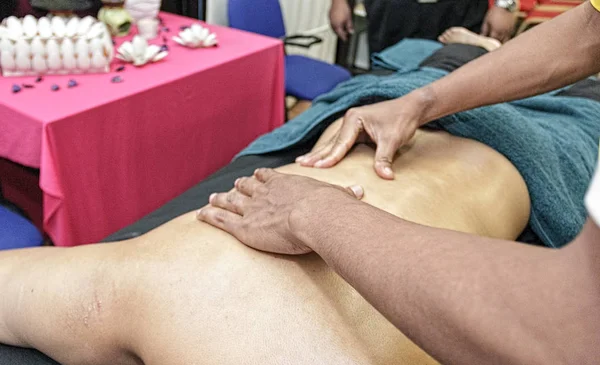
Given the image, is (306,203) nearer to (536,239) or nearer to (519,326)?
(519,326)

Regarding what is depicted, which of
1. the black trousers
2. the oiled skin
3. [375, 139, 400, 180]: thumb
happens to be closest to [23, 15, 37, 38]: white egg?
the black trousers

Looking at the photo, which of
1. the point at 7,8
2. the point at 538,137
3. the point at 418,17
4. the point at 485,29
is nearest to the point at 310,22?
the point at 418,17

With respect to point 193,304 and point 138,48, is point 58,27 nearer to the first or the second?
point 138,48

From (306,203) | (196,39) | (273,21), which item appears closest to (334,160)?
(306,203)

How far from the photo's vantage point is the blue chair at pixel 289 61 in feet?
8.68

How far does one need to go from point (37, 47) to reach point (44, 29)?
9 cm

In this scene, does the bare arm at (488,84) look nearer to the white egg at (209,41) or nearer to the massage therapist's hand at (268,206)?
the massage therapist's hand at (268,206)

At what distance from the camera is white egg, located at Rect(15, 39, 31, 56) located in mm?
1547

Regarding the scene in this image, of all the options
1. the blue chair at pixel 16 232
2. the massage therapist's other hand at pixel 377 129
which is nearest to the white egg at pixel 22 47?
the blue chair at pixel 16 232

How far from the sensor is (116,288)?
77 centimetres

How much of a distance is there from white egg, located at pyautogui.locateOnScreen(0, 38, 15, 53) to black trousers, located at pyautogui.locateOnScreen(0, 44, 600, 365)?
755 mm

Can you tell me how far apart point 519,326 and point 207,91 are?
5.14 ft

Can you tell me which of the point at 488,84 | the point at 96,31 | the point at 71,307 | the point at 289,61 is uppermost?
the point at 488,84

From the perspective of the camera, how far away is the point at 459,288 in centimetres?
48
